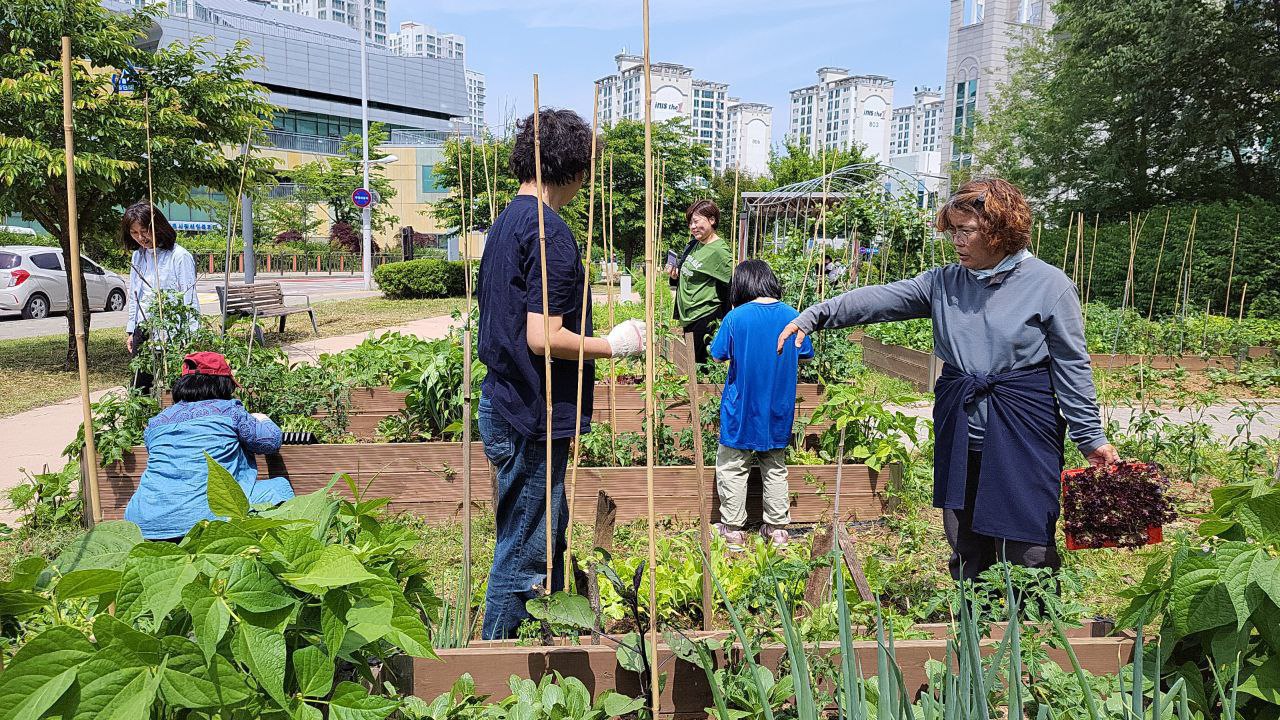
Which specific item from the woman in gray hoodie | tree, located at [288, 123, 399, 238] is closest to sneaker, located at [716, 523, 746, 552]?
the woman in gray hoodie

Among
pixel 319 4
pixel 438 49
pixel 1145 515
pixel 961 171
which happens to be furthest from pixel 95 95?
pixel 319 4

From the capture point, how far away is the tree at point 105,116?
7309mm

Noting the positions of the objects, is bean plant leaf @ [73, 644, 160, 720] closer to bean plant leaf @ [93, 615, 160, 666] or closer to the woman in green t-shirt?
bean plant leaf @ [93, 615, 160, 666]

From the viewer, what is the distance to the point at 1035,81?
23578 millimetres

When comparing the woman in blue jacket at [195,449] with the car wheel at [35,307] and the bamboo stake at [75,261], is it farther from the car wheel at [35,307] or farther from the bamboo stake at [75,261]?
the car wheel at [35,307]

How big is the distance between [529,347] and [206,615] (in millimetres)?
1202

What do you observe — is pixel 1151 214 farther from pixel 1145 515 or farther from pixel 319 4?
pixel 319 4

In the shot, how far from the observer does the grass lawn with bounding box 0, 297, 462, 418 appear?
7484 millimetres

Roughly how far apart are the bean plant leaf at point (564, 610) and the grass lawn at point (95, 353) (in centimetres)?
372

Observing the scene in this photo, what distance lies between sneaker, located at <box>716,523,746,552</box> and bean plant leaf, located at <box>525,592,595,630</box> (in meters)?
1.85

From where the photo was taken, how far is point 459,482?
167 inches

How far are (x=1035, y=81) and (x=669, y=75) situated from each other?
83.0m

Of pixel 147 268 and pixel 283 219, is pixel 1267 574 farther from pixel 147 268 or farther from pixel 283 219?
pixel 283 219

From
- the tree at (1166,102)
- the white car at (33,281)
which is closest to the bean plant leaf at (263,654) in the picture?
the white car at (33,281)
